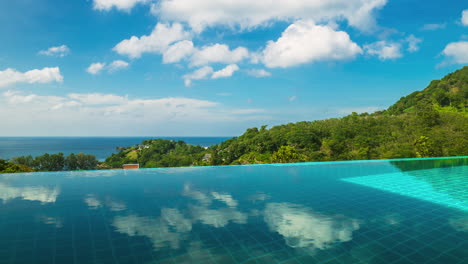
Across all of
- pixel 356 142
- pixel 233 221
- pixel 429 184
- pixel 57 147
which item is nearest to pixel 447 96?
pixel 356 142

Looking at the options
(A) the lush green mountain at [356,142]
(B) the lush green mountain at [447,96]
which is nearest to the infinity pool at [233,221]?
(A) the lush green mountain at [356,142]

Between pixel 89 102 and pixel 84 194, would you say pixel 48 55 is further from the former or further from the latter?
pixel 84 194

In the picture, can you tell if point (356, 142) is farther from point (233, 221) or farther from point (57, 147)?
point (57, 147)

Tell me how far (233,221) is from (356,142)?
14935 millimetres

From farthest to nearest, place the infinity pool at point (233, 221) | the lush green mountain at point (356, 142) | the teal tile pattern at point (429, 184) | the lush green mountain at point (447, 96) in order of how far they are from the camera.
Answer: the lush green mountain at point (447, 96) → the lush green mountain at point (356, 142) → the teal tile pattern at point (429, 184) → the infinity pool at point (233, 221)

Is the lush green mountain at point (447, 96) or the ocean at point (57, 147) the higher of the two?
the lush green mountain at point (447, 96)

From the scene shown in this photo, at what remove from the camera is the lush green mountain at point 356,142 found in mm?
12305

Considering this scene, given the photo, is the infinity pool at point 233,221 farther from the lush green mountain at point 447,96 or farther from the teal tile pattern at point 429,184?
the lush green mountain at point 447,96

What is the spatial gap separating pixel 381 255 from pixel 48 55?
16.6 meters

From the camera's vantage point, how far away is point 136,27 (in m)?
13.1

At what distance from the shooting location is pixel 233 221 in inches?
107

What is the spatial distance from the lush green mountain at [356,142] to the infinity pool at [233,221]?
26.8 feet

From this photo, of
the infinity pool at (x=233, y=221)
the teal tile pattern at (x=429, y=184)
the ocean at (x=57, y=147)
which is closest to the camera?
the infinity pool at (x=233, y=221)

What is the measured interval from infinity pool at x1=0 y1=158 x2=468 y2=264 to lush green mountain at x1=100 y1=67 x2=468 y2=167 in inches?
321
